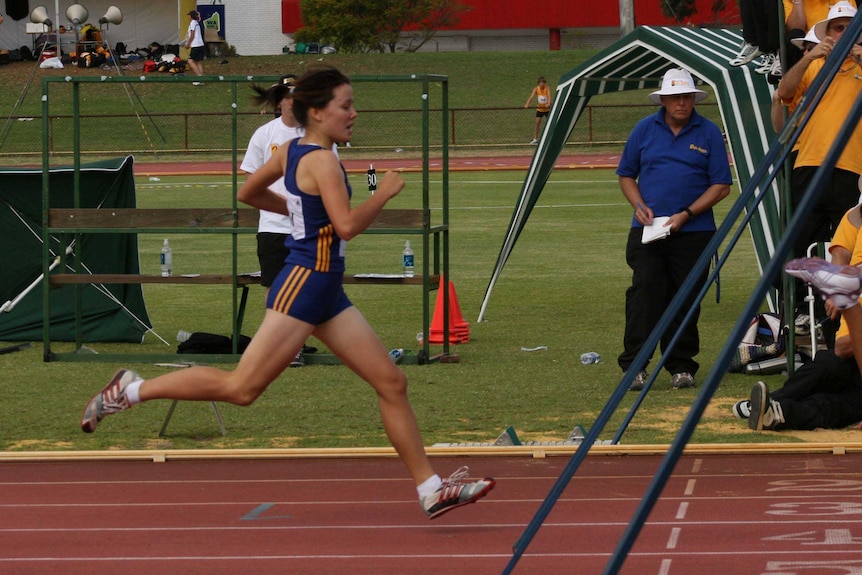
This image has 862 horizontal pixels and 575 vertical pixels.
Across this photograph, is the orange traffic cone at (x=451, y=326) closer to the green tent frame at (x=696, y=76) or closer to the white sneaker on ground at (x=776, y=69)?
the green tent frame at (x=696, y=76)

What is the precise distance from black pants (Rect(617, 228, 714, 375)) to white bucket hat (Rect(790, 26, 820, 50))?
145 centimetres

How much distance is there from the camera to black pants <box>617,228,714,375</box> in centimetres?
1029

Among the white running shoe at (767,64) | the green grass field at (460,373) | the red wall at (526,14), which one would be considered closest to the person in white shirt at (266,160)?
the green grass field at (460,373)

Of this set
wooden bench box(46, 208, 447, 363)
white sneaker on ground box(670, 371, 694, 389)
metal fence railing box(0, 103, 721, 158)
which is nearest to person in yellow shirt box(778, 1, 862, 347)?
white sneaker on ground box(670, 371, 694, 389)

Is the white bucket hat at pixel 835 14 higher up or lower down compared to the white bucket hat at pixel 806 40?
higher up

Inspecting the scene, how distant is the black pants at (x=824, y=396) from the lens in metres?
8.66

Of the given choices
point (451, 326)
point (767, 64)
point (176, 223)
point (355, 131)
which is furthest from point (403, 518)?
point (355, 131)

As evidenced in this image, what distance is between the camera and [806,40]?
943 cm

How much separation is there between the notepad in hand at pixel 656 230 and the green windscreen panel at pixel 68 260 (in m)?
4.94

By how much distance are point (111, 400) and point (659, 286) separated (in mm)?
4869

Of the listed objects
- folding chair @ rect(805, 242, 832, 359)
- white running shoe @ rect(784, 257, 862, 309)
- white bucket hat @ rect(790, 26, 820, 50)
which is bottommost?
folding chair @ rect(805, 242, 832, 359)

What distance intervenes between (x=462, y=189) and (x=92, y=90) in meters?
25.3

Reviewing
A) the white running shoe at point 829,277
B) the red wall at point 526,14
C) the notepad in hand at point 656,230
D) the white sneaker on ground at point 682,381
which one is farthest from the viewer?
the red wall at point 526,14

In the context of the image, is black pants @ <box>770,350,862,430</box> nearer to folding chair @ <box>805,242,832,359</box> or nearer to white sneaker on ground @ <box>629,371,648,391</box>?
folding chair @ <box>805,242,832,359</box>
